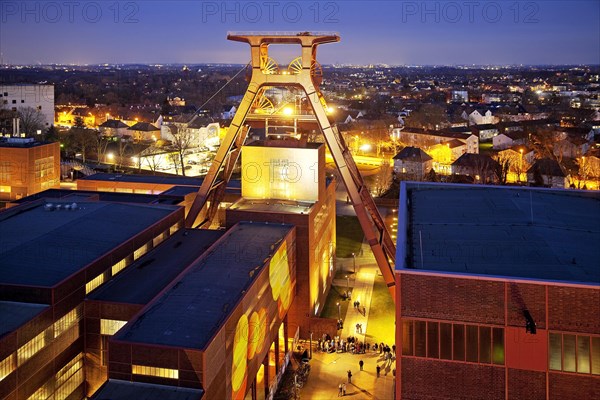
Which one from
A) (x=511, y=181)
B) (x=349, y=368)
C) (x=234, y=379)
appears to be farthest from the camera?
(x=511, y=181)

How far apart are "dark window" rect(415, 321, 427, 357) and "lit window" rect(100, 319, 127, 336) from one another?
28.4 ft

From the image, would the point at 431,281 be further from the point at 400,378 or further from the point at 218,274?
the point at 218,274

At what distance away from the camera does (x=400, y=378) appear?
37.2ft

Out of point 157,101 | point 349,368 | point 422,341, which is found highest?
point 157,101

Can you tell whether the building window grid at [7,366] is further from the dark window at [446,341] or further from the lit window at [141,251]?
the dark window at [446,341]

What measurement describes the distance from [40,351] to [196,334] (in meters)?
4.46

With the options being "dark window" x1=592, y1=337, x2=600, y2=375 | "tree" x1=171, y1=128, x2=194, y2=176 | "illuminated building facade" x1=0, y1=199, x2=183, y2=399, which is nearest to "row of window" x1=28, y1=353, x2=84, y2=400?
"illuminated building facade" x1=0, y1=199, x2=183, y2=399

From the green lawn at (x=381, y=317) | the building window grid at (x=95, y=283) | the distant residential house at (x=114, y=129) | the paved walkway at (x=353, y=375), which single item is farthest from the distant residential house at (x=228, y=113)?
the building window grid at (x=95, y=283)

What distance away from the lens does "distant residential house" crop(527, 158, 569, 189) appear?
43938 millimetres

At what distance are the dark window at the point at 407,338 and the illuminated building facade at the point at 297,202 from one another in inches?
397

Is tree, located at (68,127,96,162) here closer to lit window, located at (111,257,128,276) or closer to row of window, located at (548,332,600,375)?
lit window, located at (111,257,128,276)

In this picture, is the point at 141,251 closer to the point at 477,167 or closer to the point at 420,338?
the point at 420,338

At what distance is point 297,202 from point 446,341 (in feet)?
41.6

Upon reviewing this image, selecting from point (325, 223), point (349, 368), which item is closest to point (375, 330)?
point (349, 368)
